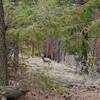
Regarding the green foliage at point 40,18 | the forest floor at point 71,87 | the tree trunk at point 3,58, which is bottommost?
the forest floor at point 71,87

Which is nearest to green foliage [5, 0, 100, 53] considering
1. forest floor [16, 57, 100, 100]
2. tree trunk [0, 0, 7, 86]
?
tree trunk [0, 0, 7, 86]

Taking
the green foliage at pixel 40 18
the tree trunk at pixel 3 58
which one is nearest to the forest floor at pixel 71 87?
the tree trunk at pixel 3 58

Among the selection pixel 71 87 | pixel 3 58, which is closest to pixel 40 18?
pixel 3 58

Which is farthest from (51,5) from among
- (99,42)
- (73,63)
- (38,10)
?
(73,63)

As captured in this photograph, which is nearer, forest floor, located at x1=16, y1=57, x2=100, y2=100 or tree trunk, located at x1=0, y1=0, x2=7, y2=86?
tree trunk, located at x1=0, y1=0, x2=7, y2=86

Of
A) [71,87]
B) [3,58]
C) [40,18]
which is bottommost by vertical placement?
[71,87]

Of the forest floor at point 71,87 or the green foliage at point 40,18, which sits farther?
the forest floor at point 71,87

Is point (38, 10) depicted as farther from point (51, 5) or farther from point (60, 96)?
point (60, 96)

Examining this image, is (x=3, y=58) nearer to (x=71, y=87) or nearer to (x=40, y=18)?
(x=40, y=18)

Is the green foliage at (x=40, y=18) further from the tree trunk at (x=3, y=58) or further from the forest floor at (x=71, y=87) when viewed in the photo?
the forest floor at (x=71, y=87)

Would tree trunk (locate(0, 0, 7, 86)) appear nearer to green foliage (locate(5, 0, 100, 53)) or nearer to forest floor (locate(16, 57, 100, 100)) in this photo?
green foliage (locate(5, 0, 100, 53))

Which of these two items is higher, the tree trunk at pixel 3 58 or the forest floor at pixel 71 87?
the tree trunk at pixel 3 58

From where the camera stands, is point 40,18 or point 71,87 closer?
point 40,18

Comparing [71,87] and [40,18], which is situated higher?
[40,18]
